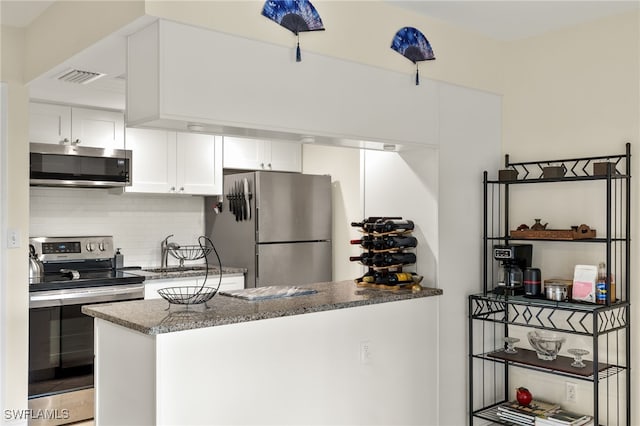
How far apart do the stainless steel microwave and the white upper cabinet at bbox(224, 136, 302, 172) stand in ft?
2.87

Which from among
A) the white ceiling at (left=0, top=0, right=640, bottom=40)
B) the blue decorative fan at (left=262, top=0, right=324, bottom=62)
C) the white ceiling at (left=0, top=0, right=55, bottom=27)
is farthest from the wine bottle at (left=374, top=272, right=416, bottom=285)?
the white ceiling at (left=0, top=0, right=55, bottom=27)

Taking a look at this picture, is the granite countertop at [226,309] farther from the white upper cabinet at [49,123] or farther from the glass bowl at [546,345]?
the white upper cabinet at [49,123]

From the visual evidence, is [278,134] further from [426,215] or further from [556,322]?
[556,322]

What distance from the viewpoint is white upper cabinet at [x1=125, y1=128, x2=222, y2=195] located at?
4543mm

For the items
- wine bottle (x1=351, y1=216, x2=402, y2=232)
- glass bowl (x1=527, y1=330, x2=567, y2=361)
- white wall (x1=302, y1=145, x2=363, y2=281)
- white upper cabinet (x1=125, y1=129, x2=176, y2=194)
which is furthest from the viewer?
white wall (x1=302, y1=145, x2=363, y2=281)

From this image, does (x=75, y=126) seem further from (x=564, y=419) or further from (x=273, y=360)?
(x=564, y=419)

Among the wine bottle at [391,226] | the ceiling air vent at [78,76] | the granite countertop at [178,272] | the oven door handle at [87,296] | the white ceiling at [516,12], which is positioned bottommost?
the oven door handle at [87,296]

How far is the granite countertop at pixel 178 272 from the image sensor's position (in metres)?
4.34

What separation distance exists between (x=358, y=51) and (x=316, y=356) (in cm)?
156

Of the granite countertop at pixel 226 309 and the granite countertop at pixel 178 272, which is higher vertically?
the granite countertop at pixel 226 309

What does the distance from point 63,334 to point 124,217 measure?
1162mm

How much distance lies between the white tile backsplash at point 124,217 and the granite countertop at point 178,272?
0.52 feet

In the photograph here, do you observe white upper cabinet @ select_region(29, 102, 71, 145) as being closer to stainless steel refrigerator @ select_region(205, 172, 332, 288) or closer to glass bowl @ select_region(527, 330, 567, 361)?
stainless steel refrigerator @ select_region(205, 172, 332, 288)

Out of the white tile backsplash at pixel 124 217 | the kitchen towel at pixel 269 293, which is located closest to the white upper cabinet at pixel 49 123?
the white tile backsplash at pixel 124 217
